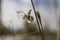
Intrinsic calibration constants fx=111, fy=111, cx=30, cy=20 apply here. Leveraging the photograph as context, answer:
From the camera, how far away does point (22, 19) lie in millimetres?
855

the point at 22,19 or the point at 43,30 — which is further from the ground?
the point at 22,19


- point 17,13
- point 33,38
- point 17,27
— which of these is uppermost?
point 17,13

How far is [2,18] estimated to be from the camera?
0.83 metres

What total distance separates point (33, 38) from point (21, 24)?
0.14m

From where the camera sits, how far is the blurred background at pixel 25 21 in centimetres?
83

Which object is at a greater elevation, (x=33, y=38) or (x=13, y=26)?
(x=13, y=26)

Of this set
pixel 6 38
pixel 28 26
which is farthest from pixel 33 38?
pixel 6 38

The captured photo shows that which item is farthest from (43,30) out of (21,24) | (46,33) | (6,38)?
(6,38)

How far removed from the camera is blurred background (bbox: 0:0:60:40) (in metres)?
0.83

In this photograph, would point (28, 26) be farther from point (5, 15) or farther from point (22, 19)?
point (5, 15)

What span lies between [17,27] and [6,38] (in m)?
0.11

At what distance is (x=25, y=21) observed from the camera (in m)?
0.85

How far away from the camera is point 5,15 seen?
83 centimetres

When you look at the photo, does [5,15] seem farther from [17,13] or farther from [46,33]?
[46,33]
